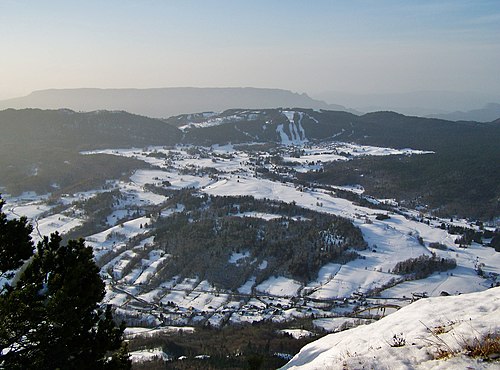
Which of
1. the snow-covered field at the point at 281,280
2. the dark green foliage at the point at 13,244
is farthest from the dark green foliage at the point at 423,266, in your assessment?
the dark green foliage at the point at 13,244

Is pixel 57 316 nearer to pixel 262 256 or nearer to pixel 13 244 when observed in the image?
pixel 13 244

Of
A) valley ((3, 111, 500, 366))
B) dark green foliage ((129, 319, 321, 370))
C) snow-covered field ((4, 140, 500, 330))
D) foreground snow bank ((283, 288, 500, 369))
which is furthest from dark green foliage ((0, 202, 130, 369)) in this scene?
snow-covered field ((4, 140, 500, 330))

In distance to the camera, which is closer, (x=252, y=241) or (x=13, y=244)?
(x=13, y=244)

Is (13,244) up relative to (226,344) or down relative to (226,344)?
up

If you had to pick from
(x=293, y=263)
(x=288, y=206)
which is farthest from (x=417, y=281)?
(x=288, y=206)

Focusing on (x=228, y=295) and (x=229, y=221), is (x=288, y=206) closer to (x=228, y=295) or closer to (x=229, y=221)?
(x=229, y=221)

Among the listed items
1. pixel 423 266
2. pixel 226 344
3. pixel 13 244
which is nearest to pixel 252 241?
pixel 423 266
